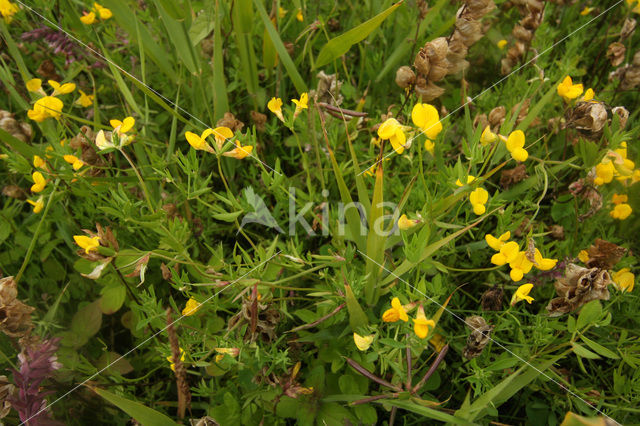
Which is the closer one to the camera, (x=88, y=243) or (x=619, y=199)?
(x=88, y=243)

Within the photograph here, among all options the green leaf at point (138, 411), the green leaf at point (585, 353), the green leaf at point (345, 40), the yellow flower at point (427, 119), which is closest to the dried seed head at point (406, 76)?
the green leaf at point (345, 40)

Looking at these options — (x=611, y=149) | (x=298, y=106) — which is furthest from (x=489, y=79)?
(x=298, y=106)

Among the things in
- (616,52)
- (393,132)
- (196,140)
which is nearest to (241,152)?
(196,140)

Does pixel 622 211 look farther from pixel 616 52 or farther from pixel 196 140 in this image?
pixel 196 140

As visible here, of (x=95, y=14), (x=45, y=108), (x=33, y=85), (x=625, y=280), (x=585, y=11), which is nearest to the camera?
(x=625, y=280)

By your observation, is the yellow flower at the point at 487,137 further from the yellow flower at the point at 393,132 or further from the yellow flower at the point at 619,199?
the yellow flower at the point at 619,199

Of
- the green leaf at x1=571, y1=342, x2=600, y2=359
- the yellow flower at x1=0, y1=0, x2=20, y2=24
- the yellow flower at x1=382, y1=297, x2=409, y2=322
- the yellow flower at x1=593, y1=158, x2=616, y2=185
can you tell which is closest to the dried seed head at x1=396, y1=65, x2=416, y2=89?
the yellow flower at x1=593, y1=158, x2=616, y2=185
